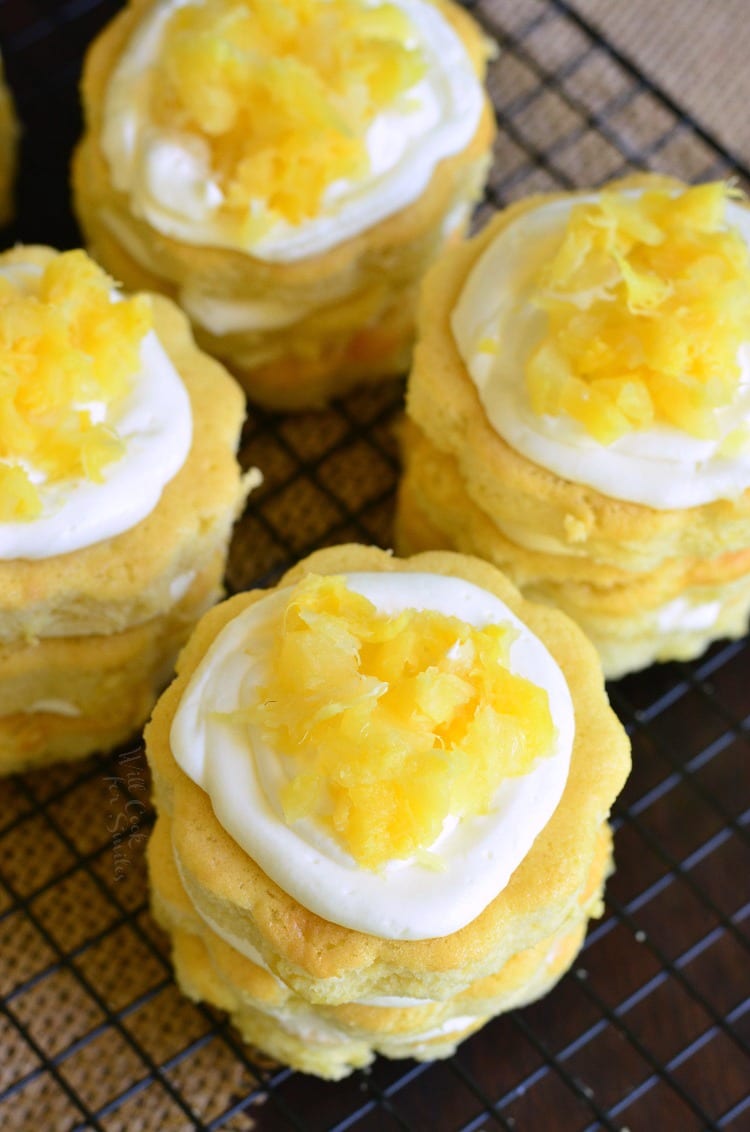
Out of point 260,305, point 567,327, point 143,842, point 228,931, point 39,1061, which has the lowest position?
point 39,1061

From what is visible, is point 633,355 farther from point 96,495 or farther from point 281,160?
point 96,495

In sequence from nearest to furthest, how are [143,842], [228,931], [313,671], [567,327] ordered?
[313,671], [228,931], [567,327], [143,842]

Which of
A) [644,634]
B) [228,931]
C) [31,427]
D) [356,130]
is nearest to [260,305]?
[356,130]

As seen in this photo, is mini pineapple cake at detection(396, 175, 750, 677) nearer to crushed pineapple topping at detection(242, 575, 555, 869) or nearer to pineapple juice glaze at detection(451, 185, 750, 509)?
pineapple juice glaze at detection(451, 185, 750, 509)

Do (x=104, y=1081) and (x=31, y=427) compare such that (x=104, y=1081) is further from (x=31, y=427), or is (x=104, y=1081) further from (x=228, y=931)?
(x=31, y=427)

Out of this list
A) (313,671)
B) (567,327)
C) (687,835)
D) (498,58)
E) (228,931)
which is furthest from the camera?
(498,58)

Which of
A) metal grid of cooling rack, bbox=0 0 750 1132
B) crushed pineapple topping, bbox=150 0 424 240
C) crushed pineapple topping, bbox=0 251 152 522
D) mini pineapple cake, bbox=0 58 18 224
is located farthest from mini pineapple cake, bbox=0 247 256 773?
mini pineapple cake, bbox=0 58 18 224
